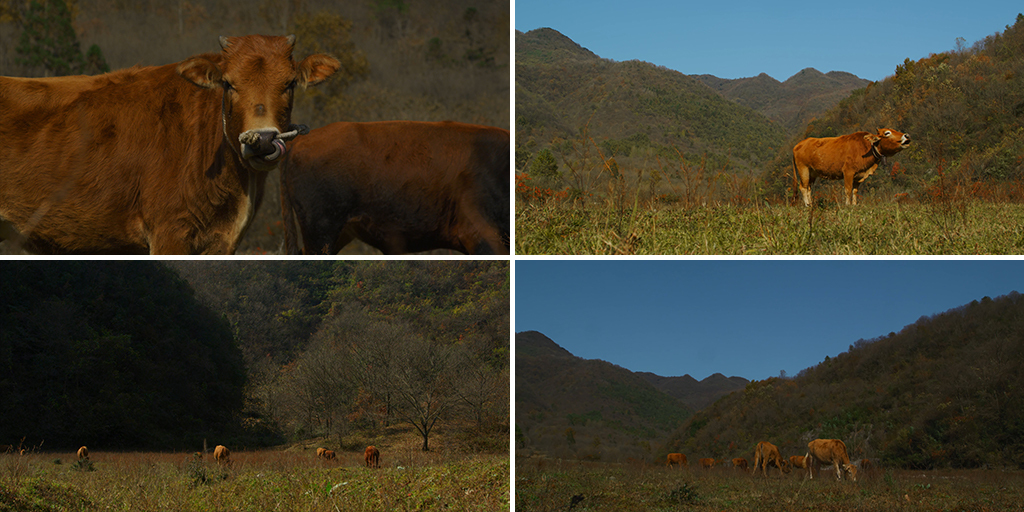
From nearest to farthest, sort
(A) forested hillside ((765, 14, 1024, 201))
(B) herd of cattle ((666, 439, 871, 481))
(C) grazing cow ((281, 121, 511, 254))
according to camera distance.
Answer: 1. (C) grazing cow ((281, 121, 511, 254))
2. (B) herd of cattle ((666, 439, 871, 481))
3. (A) forested hillside ((765, 14, 1024, 201))

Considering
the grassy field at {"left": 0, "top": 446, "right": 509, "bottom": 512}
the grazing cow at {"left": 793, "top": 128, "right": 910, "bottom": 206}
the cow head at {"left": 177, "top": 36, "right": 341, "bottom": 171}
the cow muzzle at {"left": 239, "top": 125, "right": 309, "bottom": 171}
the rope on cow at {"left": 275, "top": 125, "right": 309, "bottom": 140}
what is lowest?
the grassy field at {"left": 0, "top": 446, "right": 509, "bottom": 512}

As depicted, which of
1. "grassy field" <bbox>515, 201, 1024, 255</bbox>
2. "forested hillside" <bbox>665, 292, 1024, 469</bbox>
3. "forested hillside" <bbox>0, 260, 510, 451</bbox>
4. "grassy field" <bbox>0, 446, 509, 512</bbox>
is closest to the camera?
"grassy field" <bbox>515, 201, 1024, 255</bbox>

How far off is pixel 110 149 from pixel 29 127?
59 centimetres

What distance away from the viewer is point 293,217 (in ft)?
17.3

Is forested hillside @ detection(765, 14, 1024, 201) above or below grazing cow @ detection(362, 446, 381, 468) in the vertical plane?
above

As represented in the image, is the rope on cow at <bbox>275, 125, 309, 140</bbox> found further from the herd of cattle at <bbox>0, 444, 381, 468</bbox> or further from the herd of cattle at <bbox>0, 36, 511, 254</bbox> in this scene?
the herd of cattle at <bbox>0, 444, 381, 468</bbox>

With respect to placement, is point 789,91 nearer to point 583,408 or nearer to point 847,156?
point 847,156

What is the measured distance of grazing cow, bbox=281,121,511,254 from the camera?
5.06 m

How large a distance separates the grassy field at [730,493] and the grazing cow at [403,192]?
3054 mm

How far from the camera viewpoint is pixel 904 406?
20.0 m

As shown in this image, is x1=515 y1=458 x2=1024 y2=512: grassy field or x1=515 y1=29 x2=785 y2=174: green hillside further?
x1=515 y1=29 x2=785 y2=174: green hillside

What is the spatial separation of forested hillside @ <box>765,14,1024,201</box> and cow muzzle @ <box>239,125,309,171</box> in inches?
897

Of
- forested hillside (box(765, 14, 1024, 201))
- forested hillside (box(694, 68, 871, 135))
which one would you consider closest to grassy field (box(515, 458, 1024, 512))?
forested hillside (box(765, 14, 1024, 201))

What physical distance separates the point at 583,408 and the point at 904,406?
38.6 feet
